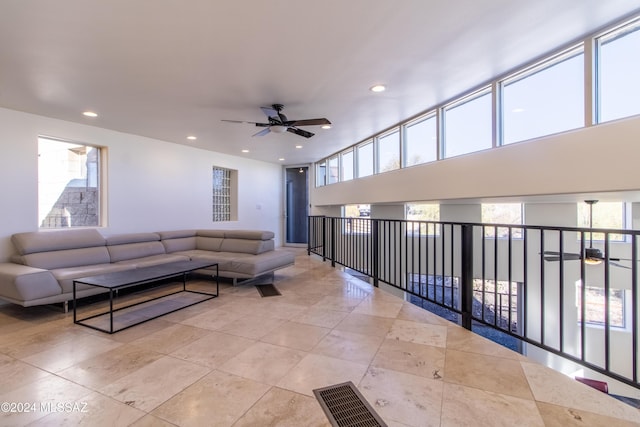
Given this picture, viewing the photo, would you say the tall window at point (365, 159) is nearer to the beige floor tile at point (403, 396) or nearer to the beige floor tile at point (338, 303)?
the beige floor tile at point (338, 303)

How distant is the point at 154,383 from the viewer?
6.27 ft

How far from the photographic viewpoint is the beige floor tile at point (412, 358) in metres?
2.03

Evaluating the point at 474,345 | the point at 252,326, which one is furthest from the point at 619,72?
the point at 252,326

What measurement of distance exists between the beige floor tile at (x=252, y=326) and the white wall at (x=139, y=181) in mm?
Result: 3415

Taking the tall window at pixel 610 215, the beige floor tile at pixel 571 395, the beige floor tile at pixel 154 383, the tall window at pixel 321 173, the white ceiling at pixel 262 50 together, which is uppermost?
the white ceiling at pixel 262 50

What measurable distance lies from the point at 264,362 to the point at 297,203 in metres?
7.18

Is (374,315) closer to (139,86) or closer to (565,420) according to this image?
(565,420)

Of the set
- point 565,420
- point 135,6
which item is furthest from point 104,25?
point 565,420

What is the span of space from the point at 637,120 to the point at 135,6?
12.6ft

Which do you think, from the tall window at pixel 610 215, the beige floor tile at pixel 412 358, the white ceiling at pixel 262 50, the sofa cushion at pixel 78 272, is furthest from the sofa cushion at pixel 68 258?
the tall window at pixel 610 215

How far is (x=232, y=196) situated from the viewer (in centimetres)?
771

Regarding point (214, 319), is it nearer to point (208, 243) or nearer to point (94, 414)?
point (94, 414)

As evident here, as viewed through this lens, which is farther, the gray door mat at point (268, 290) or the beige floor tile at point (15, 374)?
the gray door mat at point (268, 290)

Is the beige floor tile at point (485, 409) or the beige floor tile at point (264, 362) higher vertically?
the beige floor tile at point (485, 409)
